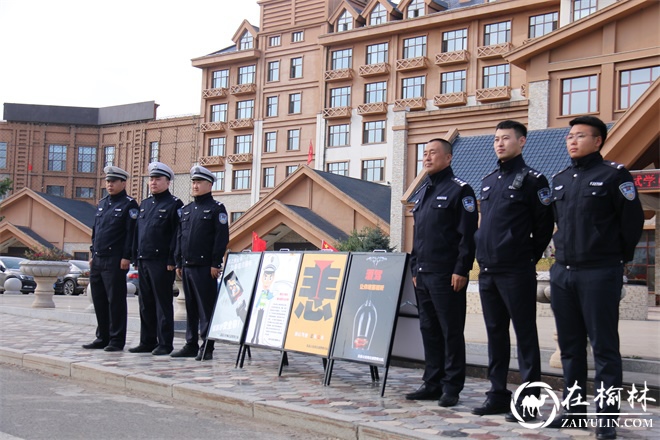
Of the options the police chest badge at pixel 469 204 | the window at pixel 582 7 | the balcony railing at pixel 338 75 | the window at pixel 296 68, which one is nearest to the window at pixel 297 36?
the window at pixel 296 68

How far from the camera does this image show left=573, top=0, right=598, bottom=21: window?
139ft

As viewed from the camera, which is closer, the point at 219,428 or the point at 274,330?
the point at 219,428

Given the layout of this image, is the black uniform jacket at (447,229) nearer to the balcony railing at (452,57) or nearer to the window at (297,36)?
the balcony railing at (452,57)

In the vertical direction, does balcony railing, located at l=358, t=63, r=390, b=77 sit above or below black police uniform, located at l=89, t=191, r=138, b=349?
above

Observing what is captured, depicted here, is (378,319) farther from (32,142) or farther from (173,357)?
(32,142)

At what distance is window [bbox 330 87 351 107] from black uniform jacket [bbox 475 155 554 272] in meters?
50.2

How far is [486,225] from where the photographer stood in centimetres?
642

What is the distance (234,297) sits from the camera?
930 centimetres

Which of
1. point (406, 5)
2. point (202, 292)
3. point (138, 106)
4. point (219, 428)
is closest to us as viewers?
point (219, 428)

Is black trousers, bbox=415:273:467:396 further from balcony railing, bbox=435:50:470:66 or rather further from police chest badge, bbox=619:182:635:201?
balcony railing, bbox=435:50:470:66

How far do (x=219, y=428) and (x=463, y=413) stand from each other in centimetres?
206

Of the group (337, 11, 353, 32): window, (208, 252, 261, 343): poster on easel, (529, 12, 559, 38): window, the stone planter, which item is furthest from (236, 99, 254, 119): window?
(208, 252, 261, 343): poster on easel

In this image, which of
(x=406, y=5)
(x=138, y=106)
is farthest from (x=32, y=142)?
(x=406, y=5)

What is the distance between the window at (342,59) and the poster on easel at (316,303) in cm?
4889
